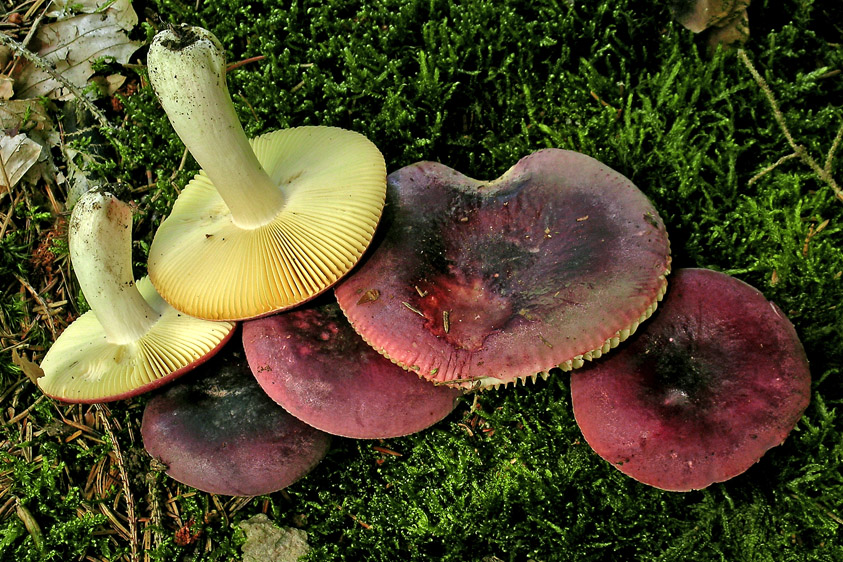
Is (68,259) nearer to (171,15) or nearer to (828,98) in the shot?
(171,15)

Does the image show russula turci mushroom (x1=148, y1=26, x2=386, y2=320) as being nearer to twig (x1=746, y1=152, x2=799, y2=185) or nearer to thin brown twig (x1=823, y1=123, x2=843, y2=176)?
twig (x1=746, y1=152, x2=799, y2=185)

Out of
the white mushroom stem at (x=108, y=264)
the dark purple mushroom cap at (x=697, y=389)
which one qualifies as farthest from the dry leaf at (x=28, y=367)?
the dark purple mushroom cap at (x=697, y=389)

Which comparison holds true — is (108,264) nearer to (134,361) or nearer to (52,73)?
(134,361)

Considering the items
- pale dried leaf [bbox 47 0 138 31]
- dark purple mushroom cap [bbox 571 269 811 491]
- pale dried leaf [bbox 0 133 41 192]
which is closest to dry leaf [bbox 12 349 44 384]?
pale dried leaf [bbox 0 133 41 192]

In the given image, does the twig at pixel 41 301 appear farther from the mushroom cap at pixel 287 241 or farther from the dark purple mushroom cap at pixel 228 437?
the mushroom cap at pixel 287 241

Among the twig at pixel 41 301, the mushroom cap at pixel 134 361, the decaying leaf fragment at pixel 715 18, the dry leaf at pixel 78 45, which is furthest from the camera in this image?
the dry leaf at pixel 78 45

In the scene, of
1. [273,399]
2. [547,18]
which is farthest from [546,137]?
[273,399]
